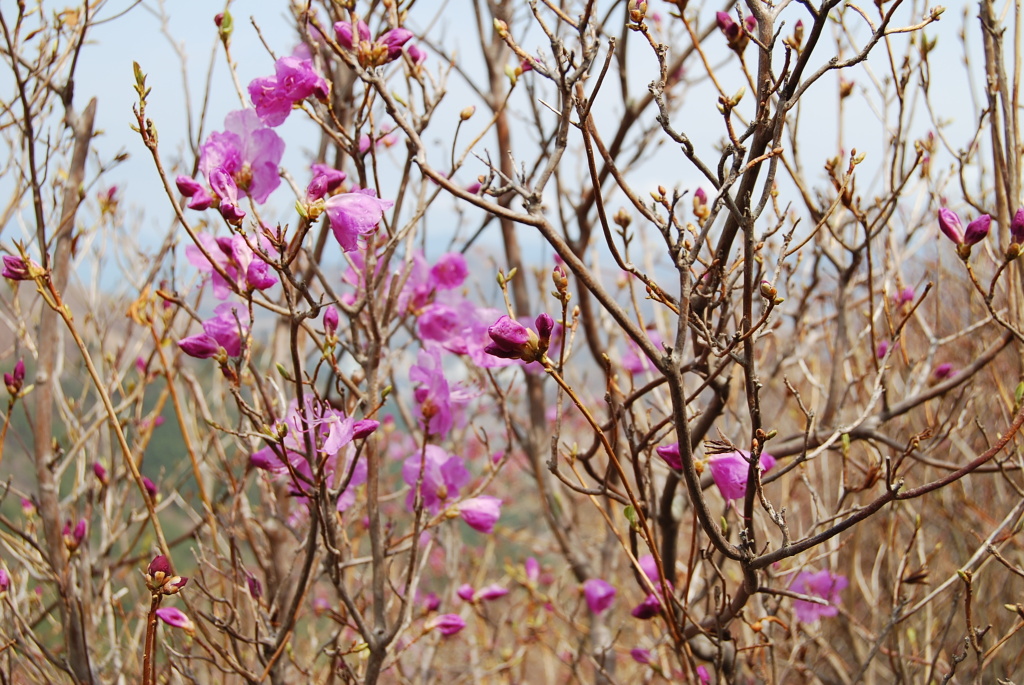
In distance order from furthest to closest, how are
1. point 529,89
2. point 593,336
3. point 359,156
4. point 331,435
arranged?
point 593,336, point 529,89, point 359,156, point 331,435

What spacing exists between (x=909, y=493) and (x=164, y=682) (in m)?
1.74

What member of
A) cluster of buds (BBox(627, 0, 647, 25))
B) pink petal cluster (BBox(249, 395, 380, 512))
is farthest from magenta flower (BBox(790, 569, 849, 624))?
cluster of buds (BBox(627, 0, 647, 25))

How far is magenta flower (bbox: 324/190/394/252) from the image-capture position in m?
1.23

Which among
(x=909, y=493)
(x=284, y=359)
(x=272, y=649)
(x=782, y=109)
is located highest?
(x=284, y=359)

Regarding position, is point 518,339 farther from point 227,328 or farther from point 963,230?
point 963,230

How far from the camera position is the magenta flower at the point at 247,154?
4.33 feet

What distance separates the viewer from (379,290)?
1479mm

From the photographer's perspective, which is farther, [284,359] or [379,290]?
[284,359]

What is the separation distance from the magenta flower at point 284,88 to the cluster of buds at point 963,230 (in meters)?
1.10

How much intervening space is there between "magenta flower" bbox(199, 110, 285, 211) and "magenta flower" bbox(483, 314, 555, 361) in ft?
2.15

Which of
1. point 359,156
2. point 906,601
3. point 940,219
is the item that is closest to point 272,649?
point 359,156

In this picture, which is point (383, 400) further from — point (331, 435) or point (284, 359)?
point (284, 359)

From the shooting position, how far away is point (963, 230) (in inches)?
52.4

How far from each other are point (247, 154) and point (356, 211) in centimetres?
29
